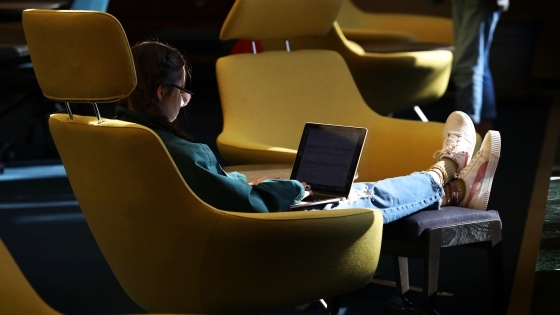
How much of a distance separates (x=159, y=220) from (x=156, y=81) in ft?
1.32

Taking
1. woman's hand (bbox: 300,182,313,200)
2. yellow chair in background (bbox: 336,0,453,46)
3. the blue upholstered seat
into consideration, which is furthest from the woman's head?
yellow chair in background (bbox: 336,0,453,46)

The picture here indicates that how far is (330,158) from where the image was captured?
264 cm

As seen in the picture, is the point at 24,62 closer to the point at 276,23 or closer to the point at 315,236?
the point at 276,23

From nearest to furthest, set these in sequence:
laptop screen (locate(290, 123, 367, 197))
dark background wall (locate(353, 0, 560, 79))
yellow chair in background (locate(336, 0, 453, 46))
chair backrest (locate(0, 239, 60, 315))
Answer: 1. chair backrest (locate(0, 239, 60, 315))
2. laptop screen (locate(290, 123, 367, 197))
3. yellow chair in background (locate(336, 0, 453, 46))
4. dark background wall (locate(353, 0, 560, 79))

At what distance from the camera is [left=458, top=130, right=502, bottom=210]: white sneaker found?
110 inches

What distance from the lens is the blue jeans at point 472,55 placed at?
5352mm

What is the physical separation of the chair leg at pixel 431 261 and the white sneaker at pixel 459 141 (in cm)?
48

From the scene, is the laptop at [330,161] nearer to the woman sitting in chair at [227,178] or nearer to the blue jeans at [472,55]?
the woman sitting in chair at [227,178]

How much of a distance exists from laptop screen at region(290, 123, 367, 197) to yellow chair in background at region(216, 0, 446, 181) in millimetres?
472

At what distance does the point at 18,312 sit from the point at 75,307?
4.43 ft

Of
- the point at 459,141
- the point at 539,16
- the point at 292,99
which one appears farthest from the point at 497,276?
the point at 539,16

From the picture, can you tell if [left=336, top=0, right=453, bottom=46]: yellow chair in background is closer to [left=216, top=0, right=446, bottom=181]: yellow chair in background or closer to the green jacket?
[left=216, top=0, right=446, bottom=181]: yellow chair in background

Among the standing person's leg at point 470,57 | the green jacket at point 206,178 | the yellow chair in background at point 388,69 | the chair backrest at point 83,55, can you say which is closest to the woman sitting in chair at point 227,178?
the green jacket at point 206,178

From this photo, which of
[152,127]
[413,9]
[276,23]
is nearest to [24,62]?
[276,23]
